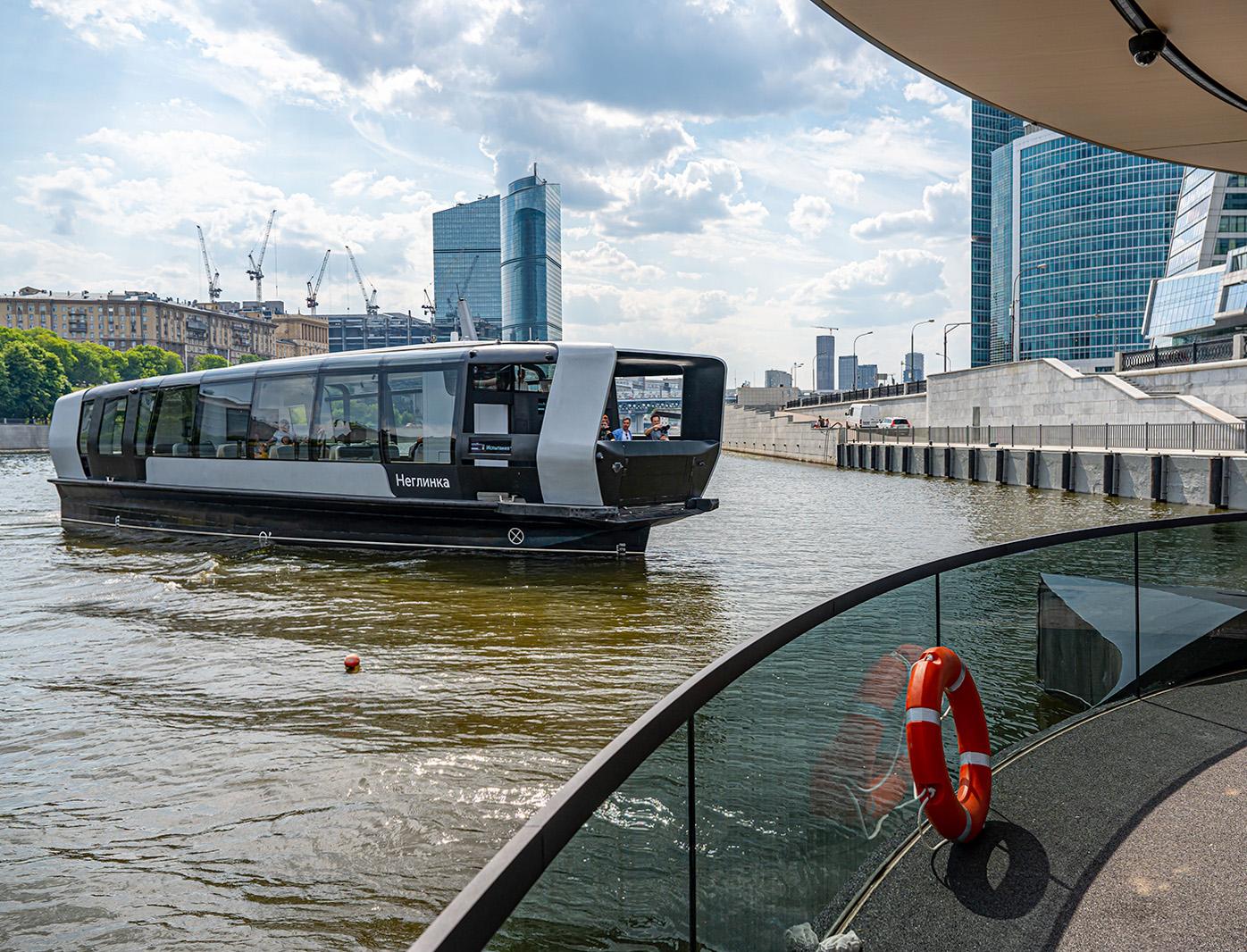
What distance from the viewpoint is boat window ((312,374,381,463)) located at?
711 inches

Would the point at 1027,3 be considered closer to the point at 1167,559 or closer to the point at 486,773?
the point at 1167,559

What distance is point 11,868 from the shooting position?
580cm

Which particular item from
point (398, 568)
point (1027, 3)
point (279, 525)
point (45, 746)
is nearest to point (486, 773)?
point (45, 746)

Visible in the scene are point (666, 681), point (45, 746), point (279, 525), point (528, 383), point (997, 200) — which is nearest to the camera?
point (45, 746)

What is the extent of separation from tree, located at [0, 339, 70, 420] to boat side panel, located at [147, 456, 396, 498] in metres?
102

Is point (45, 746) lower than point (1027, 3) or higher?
lower

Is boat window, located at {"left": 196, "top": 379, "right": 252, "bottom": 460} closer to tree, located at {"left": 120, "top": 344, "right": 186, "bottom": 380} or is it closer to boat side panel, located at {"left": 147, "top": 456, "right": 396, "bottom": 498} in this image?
boat side panel, located at {"left": 147, "top": 456, "right": 396, "bottom": 498}

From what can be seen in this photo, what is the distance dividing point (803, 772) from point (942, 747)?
96 centimetres

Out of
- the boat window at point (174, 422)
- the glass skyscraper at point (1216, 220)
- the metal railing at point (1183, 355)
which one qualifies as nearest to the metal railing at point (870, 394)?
the metal railing at point (1183, 355)

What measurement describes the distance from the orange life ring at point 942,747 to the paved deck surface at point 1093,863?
0.45 feet

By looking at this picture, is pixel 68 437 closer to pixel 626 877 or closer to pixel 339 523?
pixel 339 523

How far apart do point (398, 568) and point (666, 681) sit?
8346 millimetres

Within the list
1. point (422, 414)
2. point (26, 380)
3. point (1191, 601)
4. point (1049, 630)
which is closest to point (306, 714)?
point (1049, 630)

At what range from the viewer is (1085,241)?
122688mm
